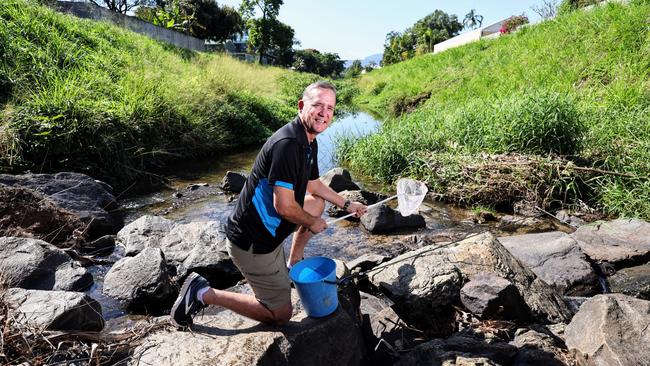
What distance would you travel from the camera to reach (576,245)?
4.92 metres

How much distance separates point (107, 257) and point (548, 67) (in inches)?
496

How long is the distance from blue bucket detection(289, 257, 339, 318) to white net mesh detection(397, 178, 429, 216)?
3.56 ft

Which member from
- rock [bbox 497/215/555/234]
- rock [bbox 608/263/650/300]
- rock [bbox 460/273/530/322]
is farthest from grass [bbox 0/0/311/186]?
rock [bbox 608/263/650/300]

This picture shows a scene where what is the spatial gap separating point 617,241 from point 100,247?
20.9 feet

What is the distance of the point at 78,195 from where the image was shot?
618 centimetres

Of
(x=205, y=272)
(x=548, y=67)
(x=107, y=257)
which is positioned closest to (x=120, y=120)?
(x=107, y=257)

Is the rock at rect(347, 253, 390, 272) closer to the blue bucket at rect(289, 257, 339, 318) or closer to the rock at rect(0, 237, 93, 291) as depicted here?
the blue bucket at rect(289, 257, 339, 318)

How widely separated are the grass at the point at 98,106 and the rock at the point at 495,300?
23.9 ft

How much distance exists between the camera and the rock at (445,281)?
351 cm

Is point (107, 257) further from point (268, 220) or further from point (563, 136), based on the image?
point (563, 136)

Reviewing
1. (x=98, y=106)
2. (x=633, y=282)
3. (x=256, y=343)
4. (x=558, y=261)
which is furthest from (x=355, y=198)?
(x=98, y=106)

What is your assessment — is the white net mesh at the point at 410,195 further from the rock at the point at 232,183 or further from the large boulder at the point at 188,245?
the rock at the point at 232,183

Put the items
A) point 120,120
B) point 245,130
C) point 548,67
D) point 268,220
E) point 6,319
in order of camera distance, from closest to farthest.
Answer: point 6,319
point 268,220
point 120,120
point 548,67
point 245,130

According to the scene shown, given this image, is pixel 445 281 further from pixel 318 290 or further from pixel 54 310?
pixel 54 310
